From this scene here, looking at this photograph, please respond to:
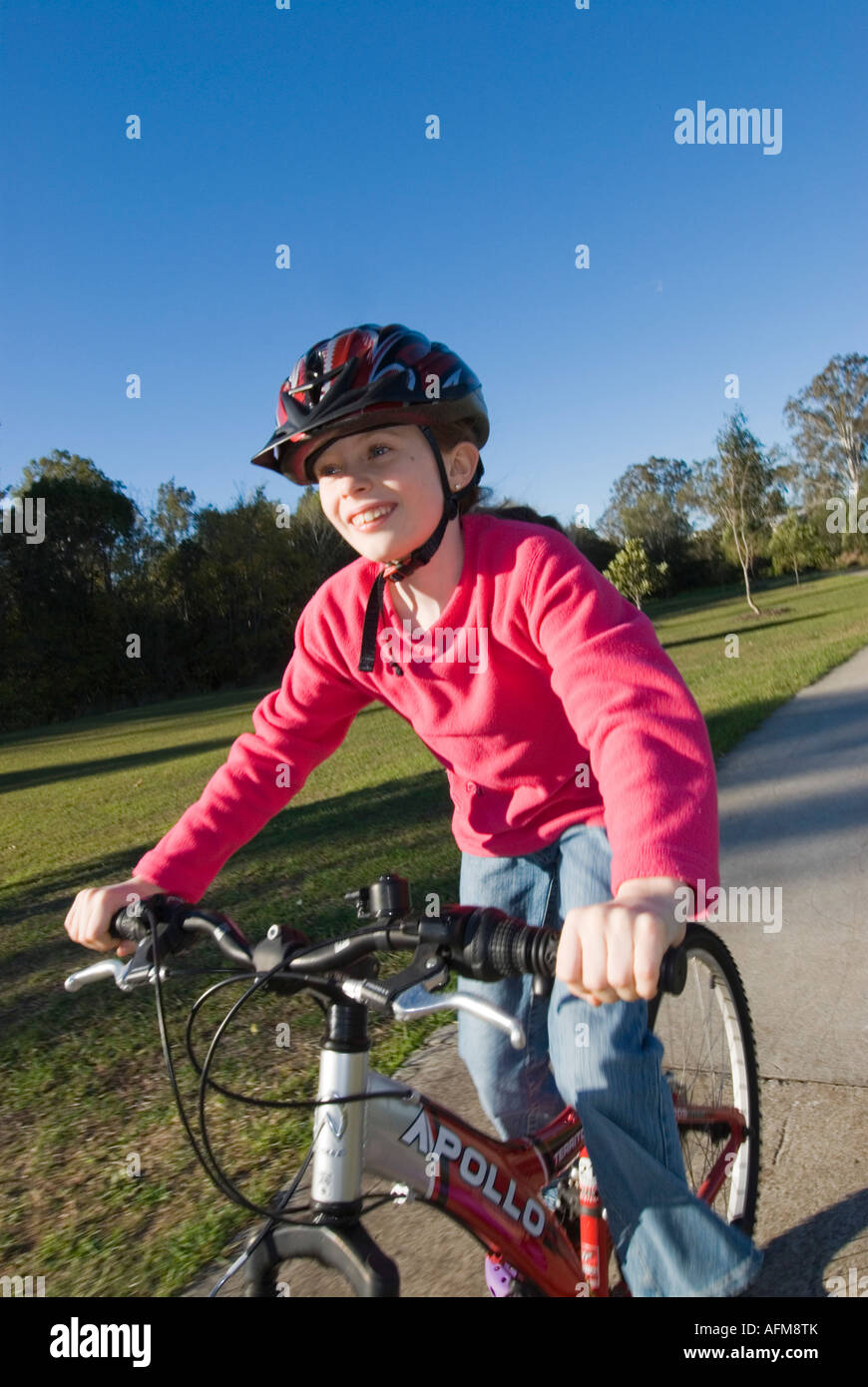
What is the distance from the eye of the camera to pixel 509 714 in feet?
7.22

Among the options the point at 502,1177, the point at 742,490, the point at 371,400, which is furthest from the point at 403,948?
the point at 742,490

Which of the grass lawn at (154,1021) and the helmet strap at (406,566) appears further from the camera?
the grass lawn at (154,1021)

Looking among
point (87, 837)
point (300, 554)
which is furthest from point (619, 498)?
point (87, 837)

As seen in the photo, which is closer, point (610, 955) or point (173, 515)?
point (610, 955)

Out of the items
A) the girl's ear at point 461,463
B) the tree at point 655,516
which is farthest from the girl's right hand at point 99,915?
the tree at point 655,516

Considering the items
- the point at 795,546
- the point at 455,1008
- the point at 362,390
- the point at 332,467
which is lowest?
the point at 455,1008

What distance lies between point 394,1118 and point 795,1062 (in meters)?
2.23

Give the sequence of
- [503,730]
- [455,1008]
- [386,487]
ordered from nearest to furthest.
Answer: [455,1008], [386,487], [503,730]

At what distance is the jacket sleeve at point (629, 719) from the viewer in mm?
1656

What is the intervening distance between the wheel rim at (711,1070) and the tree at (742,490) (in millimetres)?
33221

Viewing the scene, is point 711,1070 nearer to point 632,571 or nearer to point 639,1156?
point 639,1156

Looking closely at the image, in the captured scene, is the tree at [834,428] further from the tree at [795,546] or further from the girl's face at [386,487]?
the girl's face at [386,487]

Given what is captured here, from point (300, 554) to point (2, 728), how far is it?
15.5m

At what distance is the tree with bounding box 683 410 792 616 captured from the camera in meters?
35.4
